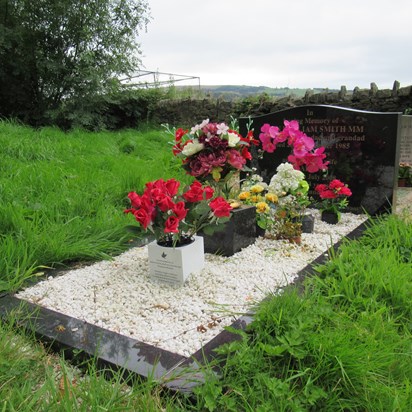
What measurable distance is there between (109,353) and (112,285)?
0.74 meters

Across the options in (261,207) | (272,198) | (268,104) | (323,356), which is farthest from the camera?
(268,104)

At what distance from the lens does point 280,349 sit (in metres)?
1.60

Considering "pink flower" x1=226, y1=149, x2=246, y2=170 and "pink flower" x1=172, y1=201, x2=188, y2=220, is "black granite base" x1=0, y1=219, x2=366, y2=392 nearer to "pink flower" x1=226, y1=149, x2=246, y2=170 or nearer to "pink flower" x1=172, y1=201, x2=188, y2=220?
"pink flower" x1=172, y1=201, x2=188, y2=220

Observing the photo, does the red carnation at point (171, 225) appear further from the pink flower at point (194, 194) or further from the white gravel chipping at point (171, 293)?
the white gravel chipping at point (171, 293)

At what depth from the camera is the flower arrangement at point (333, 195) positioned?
371 cm

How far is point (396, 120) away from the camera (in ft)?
12.2

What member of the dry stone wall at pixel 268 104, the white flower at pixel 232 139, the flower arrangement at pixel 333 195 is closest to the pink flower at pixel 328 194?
the flower arrangement at pixel 333 195

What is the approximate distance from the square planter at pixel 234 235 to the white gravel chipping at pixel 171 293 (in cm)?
6

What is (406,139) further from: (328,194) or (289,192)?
(289,192)

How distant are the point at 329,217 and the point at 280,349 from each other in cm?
237

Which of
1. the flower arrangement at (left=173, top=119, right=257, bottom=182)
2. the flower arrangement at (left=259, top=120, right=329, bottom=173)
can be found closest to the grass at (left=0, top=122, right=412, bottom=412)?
the flower arrangement at (left=173, top=119, right=257, bottom=182)

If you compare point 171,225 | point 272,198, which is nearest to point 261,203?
point 272,198

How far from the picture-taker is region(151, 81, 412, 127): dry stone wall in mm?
7316

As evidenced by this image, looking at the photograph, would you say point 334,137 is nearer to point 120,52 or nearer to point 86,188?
point 86,188
